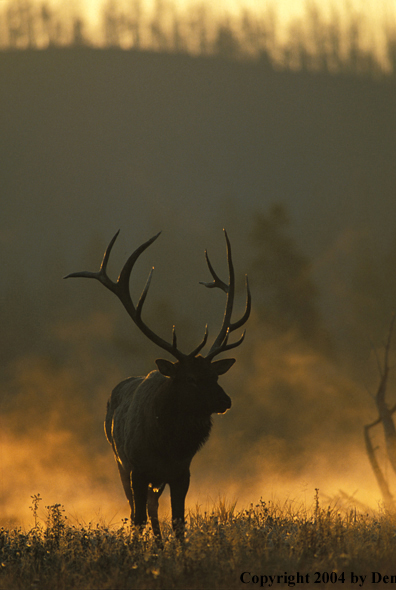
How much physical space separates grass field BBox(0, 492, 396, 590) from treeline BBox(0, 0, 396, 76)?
36.3 m

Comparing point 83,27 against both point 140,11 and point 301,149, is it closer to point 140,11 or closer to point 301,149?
point 140,11

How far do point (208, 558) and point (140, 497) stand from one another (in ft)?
6.01

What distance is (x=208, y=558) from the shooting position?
5207 millimetres

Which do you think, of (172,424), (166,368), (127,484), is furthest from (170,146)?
(172,424)

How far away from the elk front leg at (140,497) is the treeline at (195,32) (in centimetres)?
3554

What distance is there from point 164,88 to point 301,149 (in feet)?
31.7

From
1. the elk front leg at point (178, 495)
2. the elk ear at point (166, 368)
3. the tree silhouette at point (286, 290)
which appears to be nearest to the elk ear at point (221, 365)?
the elk ear at point (166, 368)

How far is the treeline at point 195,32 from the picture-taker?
39062mm

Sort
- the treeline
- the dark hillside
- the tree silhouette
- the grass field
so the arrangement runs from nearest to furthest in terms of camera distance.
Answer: the grass field
the tree silhouette
the dark hillside
the treeline

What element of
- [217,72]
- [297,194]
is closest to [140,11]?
[217,72]

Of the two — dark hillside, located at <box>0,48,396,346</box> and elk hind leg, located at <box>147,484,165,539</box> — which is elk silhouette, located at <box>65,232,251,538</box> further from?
dark hillside, located at <box>0,48,396,346</box>

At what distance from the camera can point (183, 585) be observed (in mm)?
4852

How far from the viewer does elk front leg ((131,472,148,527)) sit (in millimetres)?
6852

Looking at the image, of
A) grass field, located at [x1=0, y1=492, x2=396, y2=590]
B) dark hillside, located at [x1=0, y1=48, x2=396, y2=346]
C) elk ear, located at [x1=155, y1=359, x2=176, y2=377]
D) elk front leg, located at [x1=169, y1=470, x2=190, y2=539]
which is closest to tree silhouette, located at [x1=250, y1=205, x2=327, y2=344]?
dark hillside, located at [x1=0, y1=48, x2=396, y2=346]
